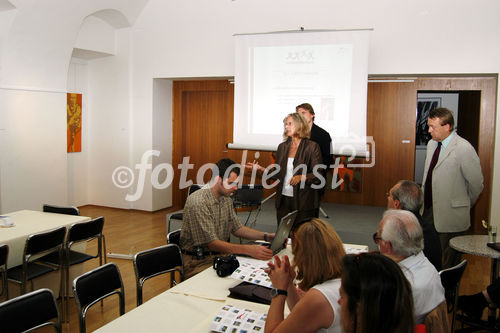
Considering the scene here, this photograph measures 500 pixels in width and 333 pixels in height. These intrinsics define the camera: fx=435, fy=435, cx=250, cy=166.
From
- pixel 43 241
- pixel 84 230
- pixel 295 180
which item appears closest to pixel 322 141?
pixel 295 180

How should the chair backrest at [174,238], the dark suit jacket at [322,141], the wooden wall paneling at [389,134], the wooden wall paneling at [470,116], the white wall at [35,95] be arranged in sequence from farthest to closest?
the wooden wall paneling at [389,134]
the wooden wall paneling at [470,116]
the white wall at [35,95]
the dark suit jacket at [322,141]
the chair backrest at [174,238]

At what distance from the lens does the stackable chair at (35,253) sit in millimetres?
3447

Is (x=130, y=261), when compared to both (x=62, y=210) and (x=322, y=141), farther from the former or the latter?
(x=322, y=141)

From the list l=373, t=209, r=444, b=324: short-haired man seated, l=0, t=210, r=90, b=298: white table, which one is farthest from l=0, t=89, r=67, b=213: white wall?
l=373, t=209, r=444, b=324: short-haired man seated

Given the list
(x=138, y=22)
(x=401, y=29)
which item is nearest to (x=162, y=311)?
(x=401, y=29)

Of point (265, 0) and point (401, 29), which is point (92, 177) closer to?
point (265, 0)

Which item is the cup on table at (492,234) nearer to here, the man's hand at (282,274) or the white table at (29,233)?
the man's hand at (282,274)

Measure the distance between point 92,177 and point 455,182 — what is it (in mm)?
7103

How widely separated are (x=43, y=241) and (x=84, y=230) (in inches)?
19.9

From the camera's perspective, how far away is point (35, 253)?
11.5 feet

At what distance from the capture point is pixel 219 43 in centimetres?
739

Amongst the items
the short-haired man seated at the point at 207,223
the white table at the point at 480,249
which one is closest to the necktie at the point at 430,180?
the white table at the point at 480,249

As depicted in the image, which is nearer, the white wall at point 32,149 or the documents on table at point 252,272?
the documents on table at point 252,272

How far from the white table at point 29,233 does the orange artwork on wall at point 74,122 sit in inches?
166
